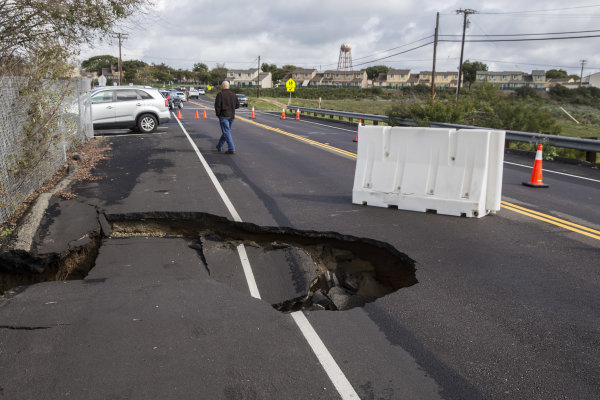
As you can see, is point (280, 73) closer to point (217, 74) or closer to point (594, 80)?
point (217, 74)

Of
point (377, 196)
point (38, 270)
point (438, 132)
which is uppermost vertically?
point (438, 132)

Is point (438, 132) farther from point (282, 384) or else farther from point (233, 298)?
point (282, 384)

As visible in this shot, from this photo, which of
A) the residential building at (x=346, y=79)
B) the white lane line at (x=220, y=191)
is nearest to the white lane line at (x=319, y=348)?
the white lane line at (x=220, y=191)

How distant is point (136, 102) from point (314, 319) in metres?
17.8

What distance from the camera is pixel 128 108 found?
19938mm

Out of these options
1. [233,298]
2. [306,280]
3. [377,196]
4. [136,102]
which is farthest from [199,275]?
[136,102]

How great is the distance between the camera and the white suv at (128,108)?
19250mm

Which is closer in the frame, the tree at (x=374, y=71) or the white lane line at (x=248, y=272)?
the white lane line at (x=248, y=272)

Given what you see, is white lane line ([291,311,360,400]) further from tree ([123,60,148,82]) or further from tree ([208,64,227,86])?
tree ([208,64,227,86])

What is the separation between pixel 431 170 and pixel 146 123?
1569 cm

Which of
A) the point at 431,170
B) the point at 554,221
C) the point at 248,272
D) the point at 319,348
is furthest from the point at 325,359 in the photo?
the point at 554,221

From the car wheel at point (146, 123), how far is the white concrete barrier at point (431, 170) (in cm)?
1453

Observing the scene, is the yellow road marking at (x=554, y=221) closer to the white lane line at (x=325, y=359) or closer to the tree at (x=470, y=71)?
the white lane line at (x=325, y=359)

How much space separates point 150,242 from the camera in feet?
20.5
